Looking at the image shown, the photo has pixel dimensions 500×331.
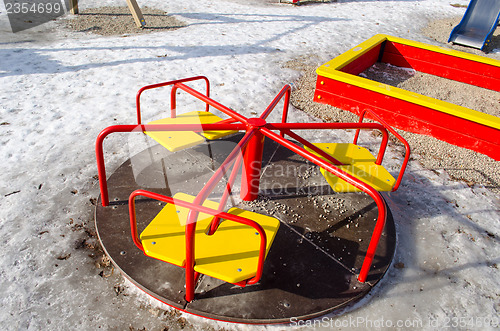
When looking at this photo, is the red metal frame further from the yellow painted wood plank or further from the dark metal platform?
the yellow painted wood plank

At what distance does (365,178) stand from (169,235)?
180cm

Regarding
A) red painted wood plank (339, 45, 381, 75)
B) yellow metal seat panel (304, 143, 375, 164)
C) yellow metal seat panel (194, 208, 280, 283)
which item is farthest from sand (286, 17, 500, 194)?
yellow metal seat panel (194, 208, 280, 283)

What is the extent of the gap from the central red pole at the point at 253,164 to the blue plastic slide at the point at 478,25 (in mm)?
7901

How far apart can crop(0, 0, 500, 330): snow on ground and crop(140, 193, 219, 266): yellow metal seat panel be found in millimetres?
510

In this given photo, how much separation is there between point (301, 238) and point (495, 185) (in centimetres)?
261

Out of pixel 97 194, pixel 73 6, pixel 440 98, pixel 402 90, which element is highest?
pixel 402 90

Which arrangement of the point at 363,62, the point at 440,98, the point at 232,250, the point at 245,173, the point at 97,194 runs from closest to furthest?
the point at 232,250
the point at 245,173
the point at 97,194
the point at 440,98
the point at 363,62

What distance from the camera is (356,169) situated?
132 inches

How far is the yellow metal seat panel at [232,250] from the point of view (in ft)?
7.53

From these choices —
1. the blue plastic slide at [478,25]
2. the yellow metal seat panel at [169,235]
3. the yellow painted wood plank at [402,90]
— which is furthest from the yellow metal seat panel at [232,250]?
the blue plastic slide at [478,25]

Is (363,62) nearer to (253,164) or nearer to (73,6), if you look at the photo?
(253,164)

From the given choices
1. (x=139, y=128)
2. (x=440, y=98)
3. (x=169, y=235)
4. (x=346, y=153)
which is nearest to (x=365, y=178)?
(x=346, y=153)

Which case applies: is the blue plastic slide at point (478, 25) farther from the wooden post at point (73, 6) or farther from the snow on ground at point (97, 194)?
the wooden post at point (73, 6)

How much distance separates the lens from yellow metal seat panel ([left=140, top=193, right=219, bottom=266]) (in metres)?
2.36
